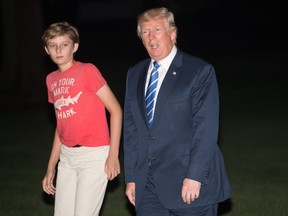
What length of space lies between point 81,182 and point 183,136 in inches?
42.4

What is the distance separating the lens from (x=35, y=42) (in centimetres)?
2098

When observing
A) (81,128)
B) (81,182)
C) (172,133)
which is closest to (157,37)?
(172,133)

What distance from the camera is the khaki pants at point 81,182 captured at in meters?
5.60

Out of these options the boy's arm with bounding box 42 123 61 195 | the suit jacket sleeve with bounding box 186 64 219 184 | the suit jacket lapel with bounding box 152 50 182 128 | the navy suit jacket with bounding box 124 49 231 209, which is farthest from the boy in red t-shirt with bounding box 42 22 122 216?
the suit jacket sleeve with bounding box 186 64 219 184

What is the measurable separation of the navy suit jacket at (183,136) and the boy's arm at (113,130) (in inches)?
16.1

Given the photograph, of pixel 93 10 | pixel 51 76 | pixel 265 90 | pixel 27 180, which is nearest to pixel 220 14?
pixel 93 10

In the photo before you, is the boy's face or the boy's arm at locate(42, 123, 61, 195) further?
the boy's arm at locate(42, 123, 61, 195)

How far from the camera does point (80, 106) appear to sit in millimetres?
5609

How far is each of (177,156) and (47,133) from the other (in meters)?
10.3

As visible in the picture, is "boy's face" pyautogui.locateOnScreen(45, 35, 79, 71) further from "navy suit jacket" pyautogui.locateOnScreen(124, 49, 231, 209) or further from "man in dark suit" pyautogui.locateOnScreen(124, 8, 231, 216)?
"navy suit jacket" pyautogui.locateOnScreen(124, 49, 231, 209)

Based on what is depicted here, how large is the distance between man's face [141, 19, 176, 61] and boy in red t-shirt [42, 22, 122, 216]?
0.67m

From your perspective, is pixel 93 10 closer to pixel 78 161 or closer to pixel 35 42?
pixel 35 42

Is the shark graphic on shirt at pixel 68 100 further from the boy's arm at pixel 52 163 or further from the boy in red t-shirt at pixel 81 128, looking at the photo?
the boy's arm at pixel 52 163

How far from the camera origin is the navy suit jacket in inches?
192
